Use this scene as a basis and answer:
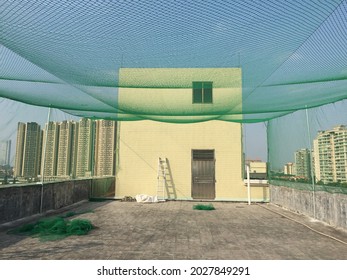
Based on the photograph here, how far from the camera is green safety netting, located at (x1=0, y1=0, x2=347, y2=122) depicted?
3.06m

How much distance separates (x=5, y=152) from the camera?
5520 mm

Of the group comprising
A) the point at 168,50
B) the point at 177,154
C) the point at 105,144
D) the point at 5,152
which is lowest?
the point at 5,152

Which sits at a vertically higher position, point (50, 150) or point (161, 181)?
point (50, 150)

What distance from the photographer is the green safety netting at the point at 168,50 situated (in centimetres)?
306


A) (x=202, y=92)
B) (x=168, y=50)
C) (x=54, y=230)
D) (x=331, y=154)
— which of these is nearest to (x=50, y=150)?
(x=54, y=230)

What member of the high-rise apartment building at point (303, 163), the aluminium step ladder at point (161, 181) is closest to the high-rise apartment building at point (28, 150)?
the aluminium step ladder at point (161, 181)

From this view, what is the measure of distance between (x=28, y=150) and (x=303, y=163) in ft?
21.9

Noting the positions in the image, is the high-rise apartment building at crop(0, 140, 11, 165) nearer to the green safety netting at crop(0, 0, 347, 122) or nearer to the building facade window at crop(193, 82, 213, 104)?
the green safety netting at crop(0, 0, 347, 122)

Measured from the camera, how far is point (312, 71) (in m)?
4.32

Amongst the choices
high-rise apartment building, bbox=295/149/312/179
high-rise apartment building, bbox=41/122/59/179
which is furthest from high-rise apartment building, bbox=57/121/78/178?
high-rise apartment building, bbox=295/149/312/179

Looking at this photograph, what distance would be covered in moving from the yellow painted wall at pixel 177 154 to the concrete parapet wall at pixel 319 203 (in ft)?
6.24

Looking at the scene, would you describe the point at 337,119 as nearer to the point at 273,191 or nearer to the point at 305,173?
the point at 305,173

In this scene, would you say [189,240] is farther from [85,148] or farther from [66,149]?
[85,148]

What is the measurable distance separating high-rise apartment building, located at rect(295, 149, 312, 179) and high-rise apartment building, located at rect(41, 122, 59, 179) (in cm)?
644
